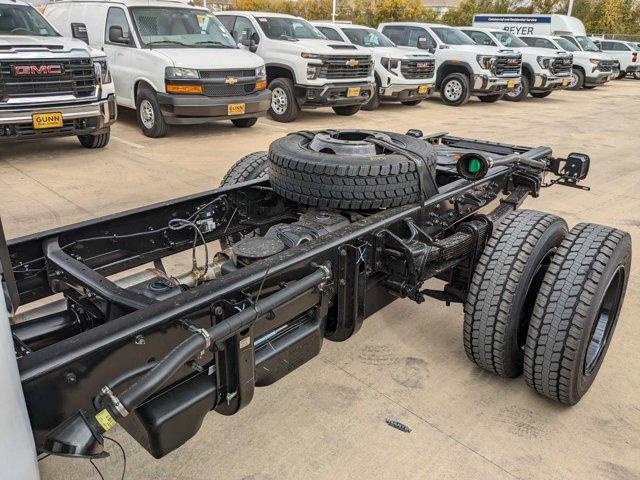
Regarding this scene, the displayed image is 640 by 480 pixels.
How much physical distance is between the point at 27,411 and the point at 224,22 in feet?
38.1

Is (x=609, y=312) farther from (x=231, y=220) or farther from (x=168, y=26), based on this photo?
(x=168, y=26)

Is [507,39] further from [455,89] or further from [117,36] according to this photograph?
[117,36]

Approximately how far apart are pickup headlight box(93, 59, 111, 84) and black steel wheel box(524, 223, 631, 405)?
20.9 ft

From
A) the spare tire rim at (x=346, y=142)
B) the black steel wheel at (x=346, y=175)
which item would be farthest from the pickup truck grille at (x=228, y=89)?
the black steel wheel at (x=346, y=175)

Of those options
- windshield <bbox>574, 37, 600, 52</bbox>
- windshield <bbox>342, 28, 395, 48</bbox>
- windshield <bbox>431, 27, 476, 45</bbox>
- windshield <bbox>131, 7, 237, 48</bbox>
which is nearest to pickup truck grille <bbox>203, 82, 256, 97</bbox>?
windshield <bbox>131, 7, 237, 48</bbox>

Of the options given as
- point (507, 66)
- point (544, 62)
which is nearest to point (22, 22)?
point (507, 66)

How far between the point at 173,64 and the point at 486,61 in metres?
9.02

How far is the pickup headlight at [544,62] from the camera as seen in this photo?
653 inches

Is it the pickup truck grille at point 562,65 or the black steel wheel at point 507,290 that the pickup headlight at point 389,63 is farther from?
the black steel wheel at point 507,290

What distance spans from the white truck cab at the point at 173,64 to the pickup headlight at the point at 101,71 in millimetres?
1152

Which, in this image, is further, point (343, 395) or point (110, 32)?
point (110, 32)

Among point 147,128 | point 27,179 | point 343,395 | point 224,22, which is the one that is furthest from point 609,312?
point 224,22

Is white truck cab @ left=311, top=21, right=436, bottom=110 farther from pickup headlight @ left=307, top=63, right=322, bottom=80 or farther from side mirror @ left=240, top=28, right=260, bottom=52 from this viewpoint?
side mirror @ left=240, top=28, right=260, bottom=52

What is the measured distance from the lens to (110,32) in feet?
29.5
